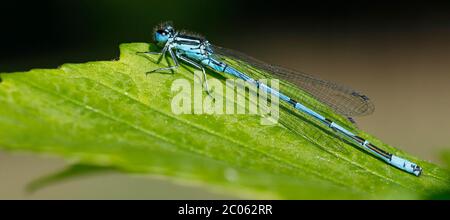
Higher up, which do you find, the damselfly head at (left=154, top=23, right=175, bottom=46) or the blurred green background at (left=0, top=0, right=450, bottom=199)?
the blurred green background at (left=0, top=0, right=450, bottom=199)

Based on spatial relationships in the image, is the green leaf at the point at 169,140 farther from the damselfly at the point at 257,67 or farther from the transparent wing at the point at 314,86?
the transparent wing at the point at 314,86

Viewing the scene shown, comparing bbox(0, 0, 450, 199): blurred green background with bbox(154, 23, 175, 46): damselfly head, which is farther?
bbox(0, 0, 450, 199): blurred green background

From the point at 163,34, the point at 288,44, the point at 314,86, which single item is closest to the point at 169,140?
the point at 163,34

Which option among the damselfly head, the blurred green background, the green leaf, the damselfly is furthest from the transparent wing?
the blurred green background

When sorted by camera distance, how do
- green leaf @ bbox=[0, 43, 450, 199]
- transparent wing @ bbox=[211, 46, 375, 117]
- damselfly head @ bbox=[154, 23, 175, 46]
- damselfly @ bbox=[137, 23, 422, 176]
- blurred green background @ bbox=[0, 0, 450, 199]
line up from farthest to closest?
blurred green background @ bbox=[0, 0, 450, 199] < transparent wing @ bbox=[211, 46, 375, 117] < damselfly head @ bbox=[154, 23, 175, 46] < damselfly @ bbox=[137, 23, 422, 176] < green leaf @ bbox=[0, 43, 450, 199]

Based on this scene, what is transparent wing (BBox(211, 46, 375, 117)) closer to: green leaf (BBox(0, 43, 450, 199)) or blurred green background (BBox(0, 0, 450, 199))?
green leaf (BBox(0, 43, 450, 199))
